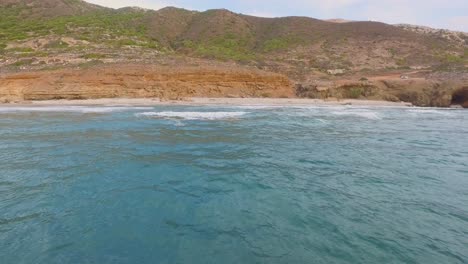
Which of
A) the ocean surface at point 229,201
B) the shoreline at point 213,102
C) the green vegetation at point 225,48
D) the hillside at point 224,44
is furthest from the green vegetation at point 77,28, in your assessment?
the ocean surface at point 229,201

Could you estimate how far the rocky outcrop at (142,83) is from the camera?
26.8m

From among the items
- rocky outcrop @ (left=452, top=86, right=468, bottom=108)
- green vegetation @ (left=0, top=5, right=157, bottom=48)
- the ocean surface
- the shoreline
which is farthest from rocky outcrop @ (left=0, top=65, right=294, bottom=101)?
the ocean surface

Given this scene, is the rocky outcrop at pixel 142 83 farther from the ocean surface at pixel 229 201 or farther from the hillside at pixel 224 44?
the ocean surface at pixel 229 201

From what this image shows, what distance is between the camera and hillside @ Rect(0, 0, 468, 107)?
3447cm

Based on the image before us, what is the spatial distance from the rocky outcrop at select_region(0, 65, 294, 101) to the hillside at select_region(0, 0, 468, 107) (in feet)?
6.67

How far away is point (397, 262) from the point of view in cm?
415

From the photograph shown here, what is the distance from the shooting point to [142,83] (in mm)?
28812

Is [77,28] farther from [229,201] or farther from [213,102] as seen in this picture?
[229,201]

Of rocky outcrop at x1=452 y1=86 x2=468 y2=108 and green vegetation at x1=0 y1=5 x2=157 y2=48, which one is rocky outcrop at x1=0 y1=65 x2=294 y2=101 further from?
rocky outcrop at x1=452 y1=86 x2=468 y2=108

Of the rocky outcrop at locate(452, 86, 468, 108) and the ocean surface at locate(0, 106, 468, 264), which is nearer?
the ocean surface at locate(0, 106, 468, 264)

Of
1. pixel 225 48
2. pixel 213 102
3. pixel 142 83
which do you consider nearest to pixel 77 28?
pixel 225 48

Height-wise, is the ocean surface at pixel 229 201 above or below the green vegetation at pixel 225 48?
below

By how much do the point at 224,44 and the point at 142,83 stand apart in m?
25.9

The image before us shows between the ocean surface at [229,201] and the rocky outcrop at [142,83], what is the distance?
16.7 m
